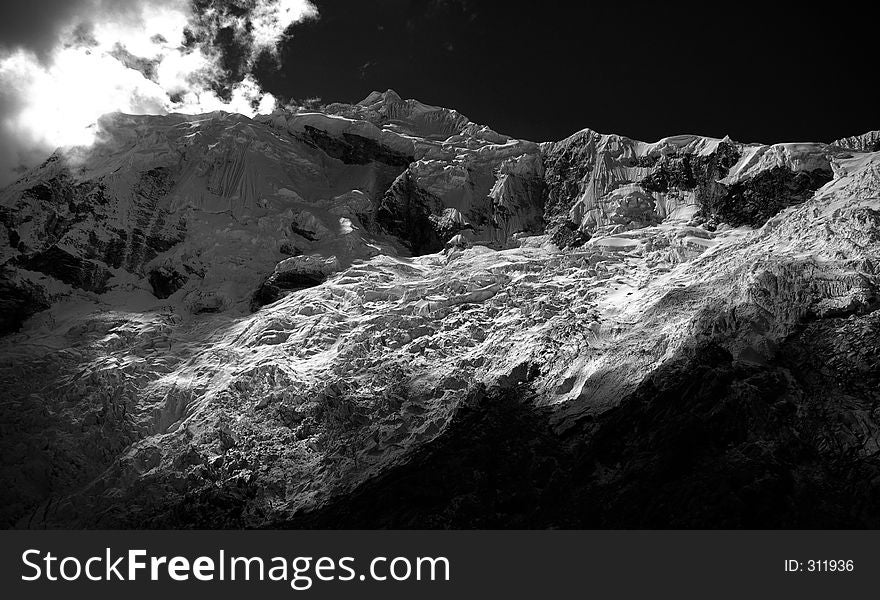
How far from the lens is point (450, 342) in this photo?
9469 cm

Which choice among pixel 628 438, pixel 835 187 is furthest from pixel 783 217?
pixel 628 438

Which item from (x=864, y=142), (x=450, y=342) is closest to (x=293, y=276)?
(x=450, y=342)

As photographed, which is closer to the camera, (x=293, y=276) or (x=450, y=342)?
(x=450, y=342)

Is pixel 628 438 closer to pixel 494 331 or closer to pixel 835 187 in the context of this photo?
pixel 494 331

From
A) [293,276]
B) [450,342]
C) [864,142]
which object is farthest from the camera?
[864,142]

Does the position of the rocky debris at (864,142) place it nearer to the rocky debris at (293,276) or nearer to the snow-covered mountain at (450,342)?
the snow-covered mountain at (450,342)

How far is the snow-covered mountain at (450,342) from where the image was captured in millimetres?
75250

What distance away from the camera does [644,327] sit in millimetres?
86500

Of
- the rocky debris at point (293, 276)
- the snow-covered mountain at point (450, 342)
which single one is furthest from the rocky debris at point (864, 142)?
the rocky debris at point (293, 276)

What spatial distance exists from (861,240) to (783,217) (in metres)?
13.7

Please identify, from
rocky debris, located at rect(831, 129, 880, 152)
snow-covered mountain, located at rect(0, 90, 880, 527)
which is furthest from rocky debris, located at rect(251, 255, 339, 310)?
rocky debris, located at rect(831, 129, 880, 152)

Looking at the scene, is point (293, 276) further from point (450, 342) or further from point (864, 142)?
point (864, 142)

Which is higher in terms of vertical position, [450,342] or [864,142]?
[864,142]

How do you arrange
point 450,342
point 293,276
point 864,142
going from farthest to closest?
point 864,142
point 293,276
point 450,342
